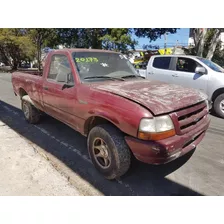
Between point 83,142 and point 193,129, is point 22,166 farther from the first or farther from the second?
point 193,129

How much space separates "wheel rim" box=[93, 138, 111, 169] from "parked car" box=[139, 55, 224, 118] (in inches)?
166

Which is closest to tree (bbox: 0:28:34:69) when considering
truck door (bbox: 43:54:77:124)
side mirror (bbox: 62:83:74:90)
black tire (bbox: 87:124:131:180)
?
truck door (bbox: 43:54:77:124)

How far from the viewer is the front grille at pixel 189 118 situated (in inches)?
97.7

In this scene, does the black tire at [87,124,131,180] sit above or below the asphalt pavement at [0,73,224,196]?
above

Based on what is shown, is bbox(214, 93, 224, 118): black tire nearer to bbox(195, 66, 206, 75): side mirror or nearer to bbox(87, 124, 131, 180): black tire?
bbox(195, 66, 206, 75): side mirror

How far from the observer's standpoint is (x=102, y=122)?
2969 millimetres

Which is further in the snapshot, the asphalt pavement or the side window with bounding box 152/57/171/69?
the side window with bounding box 152/57/171/69

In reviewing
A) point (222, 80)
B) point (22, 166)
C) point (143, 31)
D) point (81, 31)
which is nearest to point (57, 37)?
point (81, 31)

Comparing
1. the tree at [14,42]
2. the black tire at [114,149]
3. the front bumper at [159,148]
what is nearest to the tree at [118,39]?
the tree at [14,42]

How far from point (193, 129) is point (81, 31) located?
19279 millimetres

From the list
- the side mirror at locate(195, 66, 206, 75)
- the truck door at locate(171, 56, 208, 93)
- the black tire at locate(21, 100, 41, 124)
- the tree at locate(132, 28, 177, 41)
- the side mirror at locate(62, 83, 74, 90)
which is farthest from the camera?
the tree at locate(132, 28, 177, 41)

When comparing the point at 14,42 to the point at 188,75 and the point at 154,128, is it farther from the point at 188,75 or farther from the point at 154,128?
the point at 154,128

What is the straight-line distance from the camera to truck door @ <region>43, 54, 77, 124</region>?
336 cm

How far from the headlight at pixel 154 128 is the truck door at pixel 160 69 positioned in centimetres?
499
